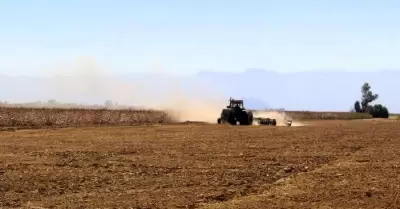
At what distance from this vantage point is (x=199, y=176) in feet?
56.4

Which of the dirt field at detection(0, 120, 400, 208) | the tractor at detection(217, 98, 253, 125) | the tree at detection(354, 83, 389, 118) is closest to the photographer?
the dirt field at detection(0, 120, 400, 208)

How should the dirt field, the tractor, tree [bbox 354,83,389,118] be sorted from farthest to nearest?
tree [bbox 354,83,389,118] < the tractor < the dirt field

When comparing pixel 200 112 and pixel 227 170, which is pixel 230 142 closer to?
pixel 227 170

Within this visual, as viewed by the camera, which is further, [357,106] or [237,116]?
[357,106]

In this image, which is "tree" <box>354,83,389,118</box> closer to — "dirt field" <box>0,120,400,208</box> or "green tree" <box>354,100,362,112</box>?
"green tree" <box>354,100,362,112</box>

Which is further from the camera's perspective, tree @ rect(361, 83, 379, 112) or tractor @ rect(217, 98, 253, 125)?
tree @ rect(361, 83, 379, 112)

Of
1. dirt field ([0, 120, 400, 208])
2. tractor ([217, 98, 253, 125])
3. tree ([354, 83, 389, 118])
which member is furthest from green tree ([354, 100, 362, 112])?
dirt field ([0, 120, 400, 208])

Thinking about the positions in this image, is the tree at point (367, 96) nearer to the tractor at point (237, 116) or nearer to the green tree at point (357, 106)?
the green tree at point (357, 106)

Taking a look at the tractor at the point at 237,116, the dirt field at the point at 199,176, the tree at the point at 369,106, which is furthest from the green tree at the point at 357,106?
the dirt field at the point at 199,176

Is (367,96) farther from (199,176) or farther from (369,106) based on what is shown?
(199,176)

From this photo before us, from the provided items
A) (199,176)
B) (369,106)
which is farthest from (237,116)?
(369,106)

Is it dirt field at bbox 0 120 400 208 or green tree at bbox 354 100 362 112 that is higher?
green tree at bbox 354 100 362 112

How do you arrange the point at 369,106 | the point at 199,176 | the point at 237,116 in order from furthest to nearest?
the point at 369,106 < the point at 237,116 < the point at 199,176

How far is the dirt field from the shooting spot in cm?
1336
